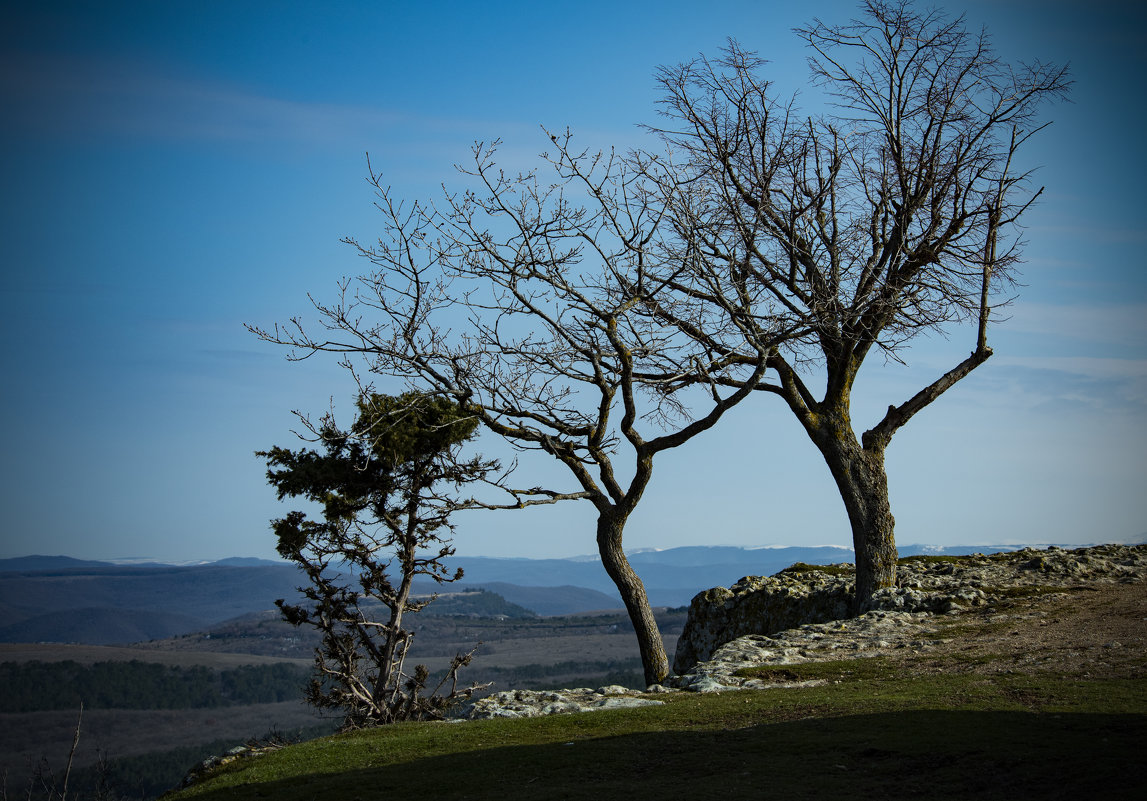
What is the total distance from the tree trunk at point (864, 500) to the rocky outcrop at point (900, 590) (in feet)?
1.86

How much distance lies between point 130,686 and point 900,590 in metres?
90.8

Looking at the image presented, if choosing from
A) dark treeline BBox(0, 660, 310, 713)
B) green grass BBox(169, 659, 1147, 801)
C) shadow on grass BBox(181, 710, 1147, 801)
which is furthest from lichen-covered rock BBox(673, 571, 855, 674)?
dark treeline BBox(0, 660, 310, 713)

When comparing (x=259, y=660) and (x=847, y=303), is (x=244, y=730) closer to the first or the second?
(x=259, y=660)

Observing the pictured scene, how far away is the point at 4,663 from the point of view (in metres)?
90.4

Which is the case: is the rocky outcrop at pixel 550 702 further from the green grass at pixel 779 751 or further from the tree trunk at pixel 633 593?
the tree trunk at pixel 633 593

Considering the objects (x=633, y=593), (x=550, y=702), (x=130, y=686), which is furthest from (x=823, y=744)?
(x=130, y=686)

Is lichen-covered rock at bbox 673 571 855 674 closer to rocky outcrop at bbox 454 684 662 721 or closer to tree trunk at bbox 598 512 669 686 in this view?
tree trunk at bbox 598 512 669 686

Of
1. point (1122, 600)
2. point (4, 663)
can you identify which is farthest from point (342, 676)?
point (4, 663)

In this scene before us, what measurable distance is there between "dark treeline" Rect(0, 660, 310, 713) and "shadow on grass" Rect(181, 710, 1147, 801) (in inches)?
3222

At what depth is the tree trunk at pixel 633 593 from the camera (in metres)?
18.4

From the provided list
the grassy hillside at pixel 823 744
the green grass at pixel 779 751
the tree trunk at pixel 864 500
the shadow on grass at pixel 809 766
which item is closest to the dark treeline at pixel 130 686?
the tree trunk at pixel 864 500

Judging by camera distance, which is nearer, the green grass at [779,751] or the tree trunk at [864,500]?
the green grass at [779,751]

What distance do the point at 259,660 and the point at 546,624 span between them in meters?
41.6

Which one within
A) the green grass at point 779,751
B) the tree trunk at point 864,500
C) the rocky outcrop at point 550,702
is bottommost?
the rocky outcrop at point 550,702
